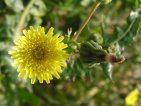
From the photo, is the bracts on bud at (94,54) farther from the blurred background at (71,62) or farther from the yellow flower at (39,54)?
the blurred background at (71,62)

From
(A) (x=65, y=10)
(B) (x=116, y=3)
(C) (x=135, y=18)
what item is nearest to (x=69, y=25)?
(A) (x=65, y=10)

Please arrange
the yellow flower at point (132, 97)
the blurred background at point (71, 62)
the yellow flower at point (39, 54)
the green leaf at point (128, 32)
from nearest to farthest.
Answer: the yellow flower at point (39, 54), the green leaf at point (128, 32), the blurred background at point (71, 62), the yellow flower at point (132, 97)

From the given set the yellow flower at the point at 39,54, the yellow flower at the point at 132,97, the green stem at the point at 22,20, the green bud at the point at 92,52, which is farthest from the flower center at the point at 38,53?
the yellow flower at the point at 132,97

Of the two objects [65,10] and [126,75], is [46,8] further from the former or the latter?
[126,75]

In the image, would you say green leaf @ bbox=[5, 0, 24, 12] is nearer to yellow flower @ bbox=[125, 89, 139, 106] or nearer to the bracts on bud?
the bracts on bud

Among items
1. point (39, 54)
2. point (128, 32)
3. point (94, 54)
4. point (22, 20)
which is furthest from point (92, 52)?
point (22, 20)

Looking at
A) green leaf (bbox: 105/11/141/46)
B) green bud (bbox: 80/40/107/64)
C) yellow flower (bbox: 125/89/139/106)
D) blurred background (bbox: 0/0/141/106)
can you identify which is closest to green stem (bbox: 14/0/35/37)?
blurred background (bbox: 0/0/141/106)

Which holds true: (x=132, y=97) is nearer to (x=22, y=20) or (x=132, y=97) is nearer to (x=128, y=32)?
(x=128, y=32)
